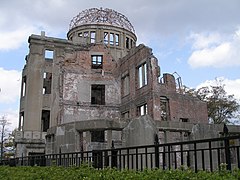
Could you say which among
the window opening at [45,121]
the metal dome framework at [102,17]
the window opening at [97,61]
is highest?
the metal dome framework at [102,17]

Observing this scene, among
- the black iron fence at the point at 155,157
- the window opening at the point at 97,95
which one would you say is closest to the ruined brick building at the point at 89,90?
the window opening at the point at 97,95

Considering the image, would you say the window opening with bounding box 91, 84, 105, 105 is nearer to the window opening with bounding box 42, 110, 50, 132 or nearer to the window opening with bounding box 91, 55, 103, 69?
the window opening with bounding box 91, 55, 103, 69

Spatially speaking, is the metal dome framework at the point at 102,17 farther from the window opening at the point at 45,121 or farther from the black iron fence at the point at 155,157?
the black iron fence at the point at 155,157

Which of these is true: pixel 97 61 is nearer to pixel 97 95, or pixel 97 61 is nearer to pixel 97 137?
pixel 97 95

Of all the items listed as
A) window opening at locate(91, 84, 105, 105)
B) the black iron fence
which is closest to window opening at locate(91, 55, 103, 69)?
window opening at locate(91, 84, 105, 105)

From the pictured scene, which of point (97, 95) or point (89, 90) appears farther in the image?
point (97, 95)

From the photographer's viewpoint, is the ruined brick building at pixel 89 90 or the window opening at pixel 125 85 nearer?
the ruined brick building at pixel 89 90

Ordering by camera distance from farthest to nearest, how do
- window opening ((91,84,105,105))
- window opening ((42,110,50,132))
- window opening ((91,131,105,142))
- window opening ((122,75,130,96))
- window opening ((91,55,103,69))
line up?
1. window opening ((42,110,50,132))
2. window opening ((91,84,105,105))
3. window opening ((91,55,103,69))
4. window opening ((122,75,130,96))
5. window opening ((91,131,105,142))

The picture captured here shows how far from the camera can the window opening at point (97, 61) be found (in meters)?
32.3

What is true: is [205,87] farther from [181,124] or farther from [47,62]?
[181,124]

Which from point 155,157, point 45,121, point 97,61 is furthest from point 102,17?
point 155,157

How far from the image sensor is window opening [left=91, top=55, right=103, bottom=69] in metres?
32.3

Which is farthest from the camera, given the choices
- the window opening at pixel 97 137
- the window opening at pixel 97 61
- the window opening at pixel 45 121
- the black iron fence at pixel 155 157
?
the window opening at pixel 45 121

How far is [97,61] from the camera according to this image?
107 ft
